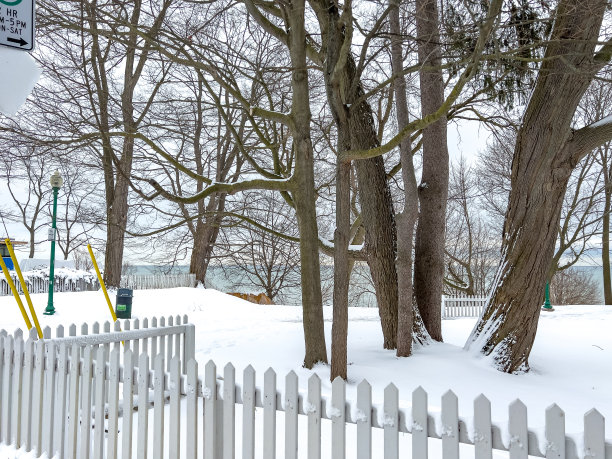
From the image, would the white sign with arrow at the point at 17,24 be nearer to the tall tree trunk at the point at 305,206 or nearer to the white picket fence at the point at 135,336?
the white picket fence at the point at 135,336

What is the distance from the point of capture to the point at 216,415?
120 inches

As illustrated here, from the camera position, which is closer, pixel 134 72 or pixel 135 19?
pixel 135 19

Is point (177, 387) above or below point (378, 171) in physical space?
below

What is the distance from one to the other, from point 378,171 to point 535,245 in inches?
95.7

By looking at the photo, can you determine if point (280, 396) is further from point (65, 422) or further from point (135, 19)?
point (135, 19)

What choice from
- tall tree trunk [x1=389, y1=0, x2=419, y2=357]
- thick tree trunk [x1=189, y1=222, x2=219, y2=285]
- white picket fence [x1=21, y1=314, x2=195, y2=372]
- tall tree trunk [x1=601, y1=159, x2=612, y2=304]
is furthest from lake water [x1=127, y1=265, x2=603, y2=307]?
white picket fence [x1=21, y1=314, x2=195, y2=372]

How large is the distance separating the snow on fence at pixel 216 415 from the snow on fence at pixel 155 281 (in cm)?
1879

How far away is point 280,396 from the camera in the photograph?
9.28ft

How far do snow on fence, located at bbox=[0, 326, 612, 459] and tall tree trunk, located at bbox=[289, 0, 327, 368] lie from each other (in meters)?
1.77

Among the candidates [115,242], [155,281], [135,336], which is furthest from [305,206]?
[155,281]

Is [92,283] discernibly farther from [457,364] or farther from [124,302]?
[457,364]

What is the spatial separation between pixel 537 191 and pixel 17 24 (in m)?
6.01

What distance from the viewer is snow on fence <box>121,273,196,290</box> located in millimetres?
22844

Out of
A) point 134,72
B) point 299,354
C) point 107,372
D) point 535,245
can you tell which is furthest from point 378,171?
point 134,72
